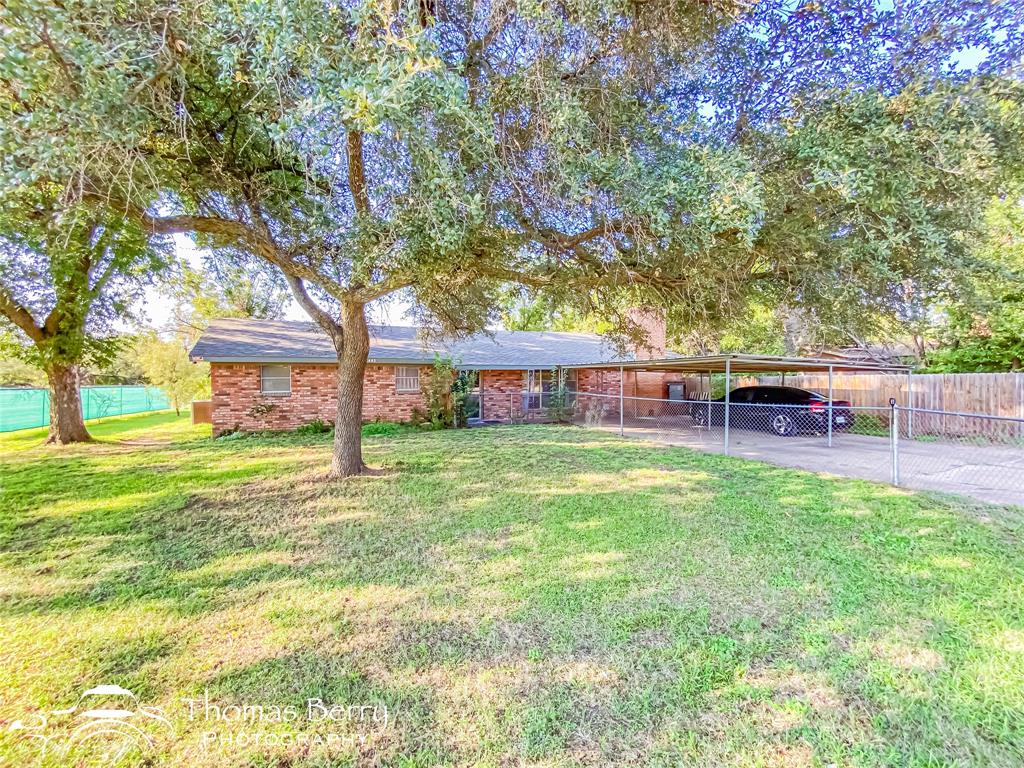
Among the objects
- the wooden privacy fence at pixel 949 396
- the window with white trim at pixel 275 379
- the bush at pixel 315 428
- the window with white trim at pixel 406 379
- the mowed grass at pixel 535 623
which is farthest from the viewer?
the window with white trim at pixel 406 379

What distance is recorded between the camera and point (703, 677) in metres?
2.62

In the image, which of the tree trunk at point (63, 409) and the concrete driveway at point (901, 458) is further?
the tree trunk at point (63, 409)

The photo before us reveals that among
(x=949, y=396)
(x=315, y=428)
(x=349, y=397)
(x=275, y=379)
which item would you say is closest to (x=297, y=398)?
(x=275, y=379)

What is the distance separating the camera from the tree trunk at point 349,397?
754cm

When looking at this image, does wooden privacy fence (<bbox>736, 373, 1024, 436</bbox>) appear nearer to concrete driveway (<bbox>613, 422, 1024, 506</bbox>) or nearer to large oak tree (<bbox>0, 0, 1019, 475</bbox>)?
concrete driveway (<bbox>613, 422, 1024, 506</bbox>)

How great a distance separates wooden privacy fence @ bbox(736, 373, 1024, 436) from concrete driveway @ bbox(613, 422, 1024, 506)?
38.0 inches

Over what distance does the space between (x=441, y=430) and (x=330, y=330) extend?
6.57 m

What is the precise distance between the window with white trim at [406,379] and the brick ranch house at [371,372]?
32mm

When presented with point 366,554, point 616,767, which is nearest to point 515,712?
point 616,767

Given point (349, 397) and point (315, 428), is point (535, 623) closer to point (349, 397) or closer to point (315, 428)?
point (349, 397)

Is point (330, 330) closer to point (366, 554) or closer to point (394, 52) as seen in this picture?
point (366, 554)

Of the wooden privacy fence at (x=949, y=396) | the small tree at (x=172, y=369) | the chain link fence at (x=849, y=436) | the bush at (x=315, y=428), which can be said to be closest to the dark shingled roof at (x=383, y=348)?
the chain link fence at (x=849, y=436)

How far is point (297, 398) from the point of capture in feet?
43.4

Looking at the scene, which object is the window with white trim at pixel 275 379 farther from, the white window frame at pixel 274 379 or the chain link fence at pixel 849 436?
the chain link fence at pixel 849 436
